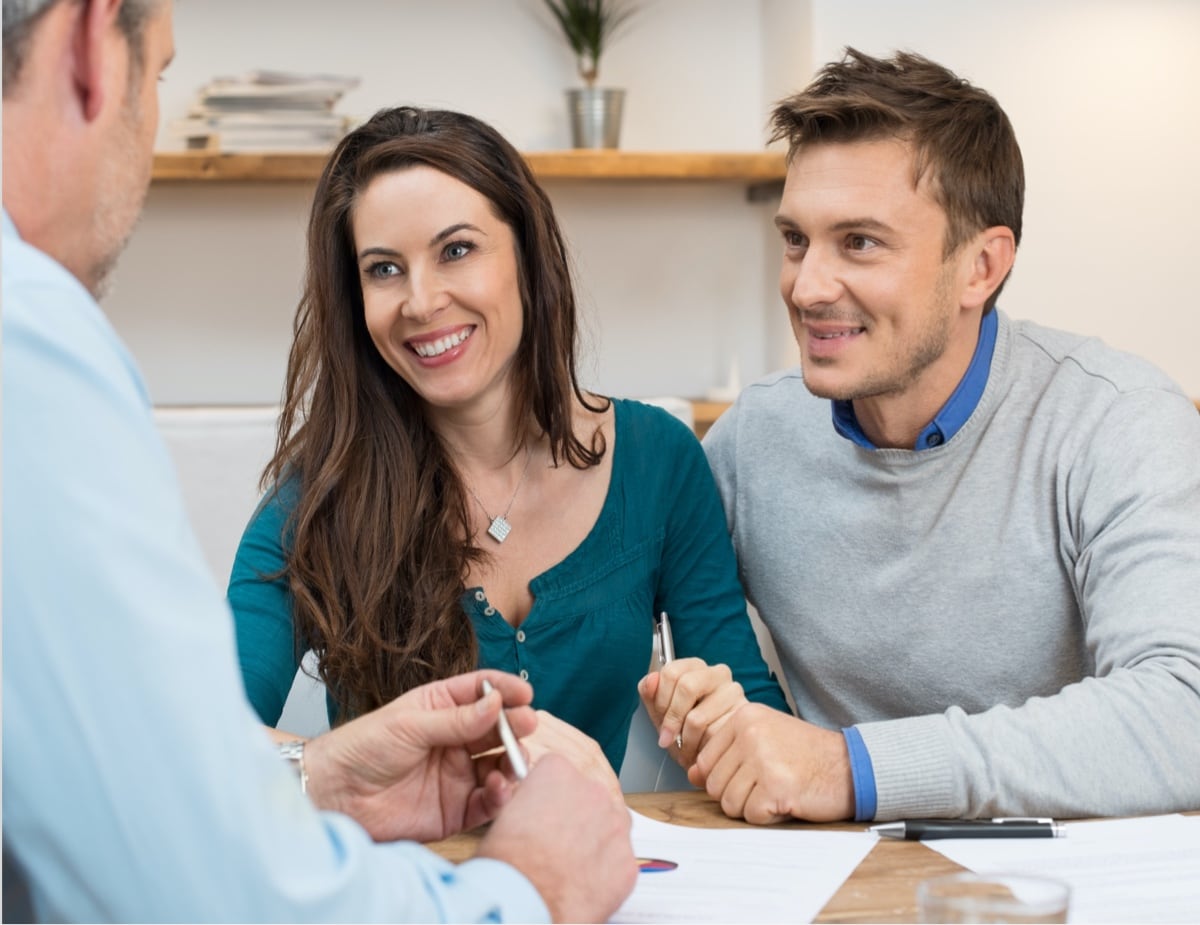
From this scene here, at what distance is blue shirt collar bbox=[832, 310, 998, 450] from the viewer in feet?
5.46

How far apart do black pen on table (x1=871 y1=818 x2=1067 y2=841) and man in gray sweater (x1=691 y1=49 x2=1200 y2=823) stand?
34cm

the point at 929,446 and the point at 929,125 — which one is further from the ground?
the point at 929,125

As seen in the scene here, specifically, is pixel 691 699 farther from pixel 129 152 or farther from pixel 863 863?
pixel 129 152

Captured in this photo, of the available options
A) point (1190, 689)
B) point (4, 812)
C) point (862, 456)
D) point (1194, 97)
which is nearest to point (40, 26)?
point (4, 812)

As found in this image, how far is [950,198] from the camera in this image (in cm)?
171

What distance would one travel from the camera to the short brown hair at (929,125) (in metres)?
1.68

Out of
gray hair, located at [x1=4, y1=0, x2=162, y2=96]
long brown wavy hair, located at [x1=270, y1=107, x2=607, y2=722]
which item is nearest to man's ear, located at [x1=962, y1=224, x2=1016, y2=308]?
long brown wavy hair, located at [x1=270, y1=107, x2=607, y2=722]

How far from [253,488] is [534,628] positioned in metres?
0.70

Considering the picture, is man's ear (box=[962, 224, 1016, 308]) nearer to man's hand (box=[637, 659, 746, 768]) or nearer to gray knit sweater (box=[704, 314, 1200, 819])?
gray knit sweater (box=[704, 314, 1200, 819])

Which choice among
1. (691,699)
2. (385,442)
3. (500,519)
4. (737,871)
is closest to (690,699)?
(691,699)

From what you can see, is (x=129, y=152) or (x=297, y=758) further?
(x=297, y=758)

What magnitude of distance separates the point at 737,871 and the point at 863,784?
190 mm

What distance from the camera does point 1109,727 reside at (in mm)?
1241

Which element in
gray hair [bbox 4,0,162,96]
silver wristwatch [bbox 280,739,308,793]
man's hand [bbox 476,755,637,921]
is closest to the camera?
gray hair [bbox 4,0,162,96]
